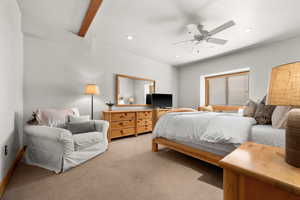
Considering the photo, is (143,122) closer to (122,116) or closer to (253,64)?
(122,116)

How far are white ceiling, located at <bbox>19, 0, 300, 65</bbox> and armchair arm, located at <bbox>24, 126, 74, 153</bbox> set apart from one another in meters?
1.94

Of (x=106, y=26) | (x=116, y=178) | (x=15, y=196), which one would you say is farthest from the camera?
(x=106, y=26)

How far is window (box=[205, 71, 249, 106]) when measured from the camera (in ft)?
13.6

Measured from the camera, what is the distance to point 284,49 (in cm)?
314

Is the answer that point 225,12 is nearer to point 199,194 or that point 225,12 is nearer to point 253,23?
point 253,23

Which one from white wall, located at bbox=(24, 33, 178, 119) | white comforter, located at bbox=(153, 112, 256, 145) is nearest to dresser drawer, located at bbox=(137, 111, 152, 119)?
white wall, located at bbox=(24, 33, 178, 119)

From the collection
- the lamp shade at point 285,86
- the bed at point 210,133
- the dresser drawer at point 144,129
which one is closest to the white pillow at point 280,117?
the bed at point 210,133

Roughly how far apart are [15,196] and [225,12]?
12.0 feet

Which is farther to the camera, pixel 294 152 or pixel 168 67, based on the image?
pixel 168 67

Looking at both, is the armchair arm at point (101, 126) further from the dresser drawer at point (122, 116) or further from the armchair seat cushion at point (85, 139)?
the dresser drawer at point (122, 116)

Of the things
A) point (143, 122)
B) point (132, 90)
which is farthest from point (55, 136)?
point (132, 90)

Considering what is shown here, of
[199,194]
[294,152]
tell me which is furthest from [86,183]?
[294,152]

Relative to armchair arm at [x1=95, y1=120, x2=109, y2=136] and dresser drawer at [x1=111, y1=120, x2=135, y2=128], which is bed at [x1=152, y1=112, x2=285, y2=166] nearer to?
armchair arm at [x1=95, y1=120, x2=109, y2=136]

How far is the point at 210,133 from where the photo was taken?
1.71 m
